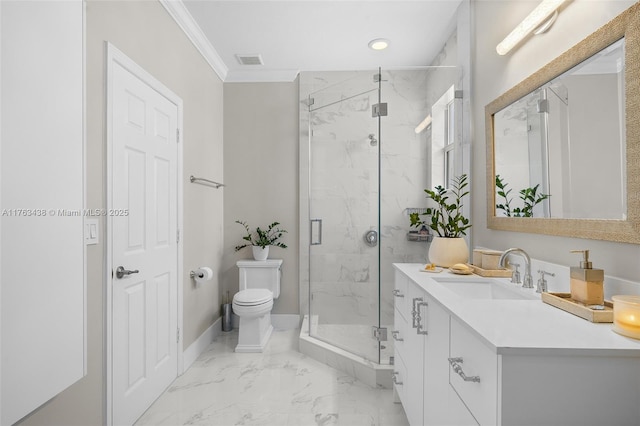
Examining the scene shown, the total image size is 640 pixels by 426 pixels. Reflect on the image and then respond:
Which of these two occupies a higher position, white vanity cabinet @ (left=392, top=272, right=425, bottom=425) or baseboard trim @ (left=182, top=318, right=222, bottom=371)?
white vanity cabinet @ (left=392, top=272, right=425, bottom=425)

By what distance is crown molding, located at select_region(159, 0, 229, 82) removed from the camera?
2.18 metres

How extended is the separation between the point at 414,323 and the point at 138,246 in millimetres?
1554

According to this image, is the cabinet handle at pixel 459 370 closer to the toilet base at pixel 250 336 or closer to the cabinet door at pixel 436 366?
the cabinet door at pixel 436 366

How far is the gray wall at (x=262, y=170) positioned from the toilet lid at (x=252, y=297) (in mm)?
535

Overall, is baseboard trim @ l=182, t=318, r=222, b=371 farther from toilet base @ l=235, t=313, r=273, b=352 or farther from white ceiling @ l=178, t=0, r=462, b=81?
white ceiling @ l=178, t=0, r=462, b=81

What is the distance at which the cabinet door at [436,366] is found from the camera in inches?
42.7

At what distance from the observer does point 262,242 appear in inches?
125

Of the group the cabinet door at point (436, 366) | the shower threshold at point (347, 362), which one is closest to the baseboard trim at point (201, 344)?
the shower threshold at point (347, 362)

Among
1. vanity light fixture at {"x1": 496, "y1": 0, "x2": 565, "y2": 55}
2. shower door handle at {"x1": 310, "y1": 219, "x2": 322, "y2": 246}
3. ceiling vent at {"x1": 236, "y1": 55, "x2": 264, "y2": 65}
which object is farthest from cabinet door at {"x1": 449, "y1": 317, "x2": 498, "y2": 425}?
ceiling vent at {"x1": 236, "y1": 55, "x2": 264, "y2": 65}

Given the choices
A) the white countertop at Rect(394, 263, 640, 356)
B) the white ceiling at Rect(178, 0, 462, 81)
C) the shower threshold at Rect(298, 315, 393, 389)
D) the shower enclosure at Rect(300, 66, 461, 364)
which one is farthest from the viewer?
the shower enclosure at Rect(300, 66, 461, 364)

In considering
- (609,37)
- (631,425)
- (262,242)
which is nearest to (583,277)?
(631,425)

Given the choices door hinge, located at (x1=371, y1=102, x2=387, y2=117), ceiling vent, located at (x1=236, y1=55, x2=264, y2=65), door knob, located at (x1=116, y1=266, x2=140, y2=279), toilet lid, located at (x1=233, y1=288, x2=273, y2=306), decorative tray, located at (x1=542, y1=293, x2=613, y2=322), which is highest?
ceiling vent, located at (x1=236, y1=55, x2=264, y2=65)

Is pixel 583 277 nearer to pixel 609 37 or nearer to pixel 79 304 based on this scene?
pixel 609 37

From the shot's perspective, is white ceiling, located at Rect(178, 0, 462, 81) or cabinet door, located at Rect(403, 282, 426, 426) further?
white ceiling, located at Rect(178, 0, 462, 81)
